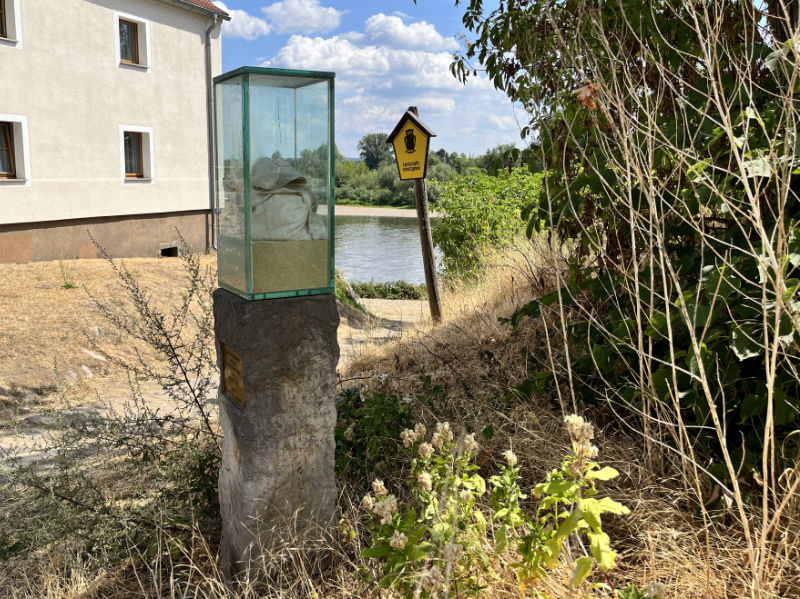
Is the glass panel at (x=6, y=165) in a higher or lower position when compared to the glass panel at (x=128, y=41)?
lower

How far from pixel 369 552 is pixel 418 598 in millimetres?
206

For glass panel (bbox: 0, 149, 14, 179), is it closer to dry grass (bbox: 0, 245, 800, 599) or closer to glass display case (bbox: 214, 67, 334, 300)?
dry grass (bbox: 0, 245, 800, 599)

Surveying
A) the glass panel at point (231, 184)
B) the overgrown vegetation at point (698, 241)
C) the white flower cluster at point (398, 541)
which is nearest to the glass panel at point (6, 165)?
the overgrown vegetation at point (698, 241)

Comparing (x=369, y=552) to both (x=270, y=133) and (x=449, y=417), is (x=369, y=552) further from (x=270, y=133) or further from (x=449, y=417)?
(x=449, y=417)

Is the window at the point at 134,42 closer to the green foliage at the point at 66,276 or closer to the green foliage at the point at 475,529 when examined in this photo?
the green foliage at the point at 66,276

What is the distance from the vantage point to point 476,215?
11039mm

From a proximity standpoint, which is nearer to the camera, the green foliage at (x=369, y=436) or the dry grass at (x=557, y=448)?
the dry grass at (x=557, y=448)

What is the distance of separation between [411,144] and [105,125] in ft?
26.8

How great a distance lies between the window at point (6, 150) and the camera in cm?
1154

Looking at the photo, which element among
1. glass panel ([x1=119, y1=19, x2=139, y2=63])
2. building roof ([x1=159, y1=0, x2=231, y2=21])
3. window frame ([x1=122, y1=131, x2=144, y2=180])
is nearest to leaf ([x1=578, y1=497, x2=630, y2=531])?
window frame ([x1=122, y1=131, x2=144, y2=180])

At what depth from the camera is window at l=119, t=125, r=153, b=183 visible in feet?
46.0

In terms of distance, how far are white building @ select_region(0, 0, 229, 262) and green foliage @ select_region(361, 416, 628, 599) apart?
1149 cm

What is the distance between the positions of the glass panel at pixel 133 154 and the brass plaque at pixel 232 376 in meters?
12.8

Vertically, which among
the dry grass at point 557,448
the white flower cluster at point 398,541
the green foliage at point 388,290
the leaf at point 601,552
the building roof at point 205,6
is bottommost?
the green foliage at point 388,290
